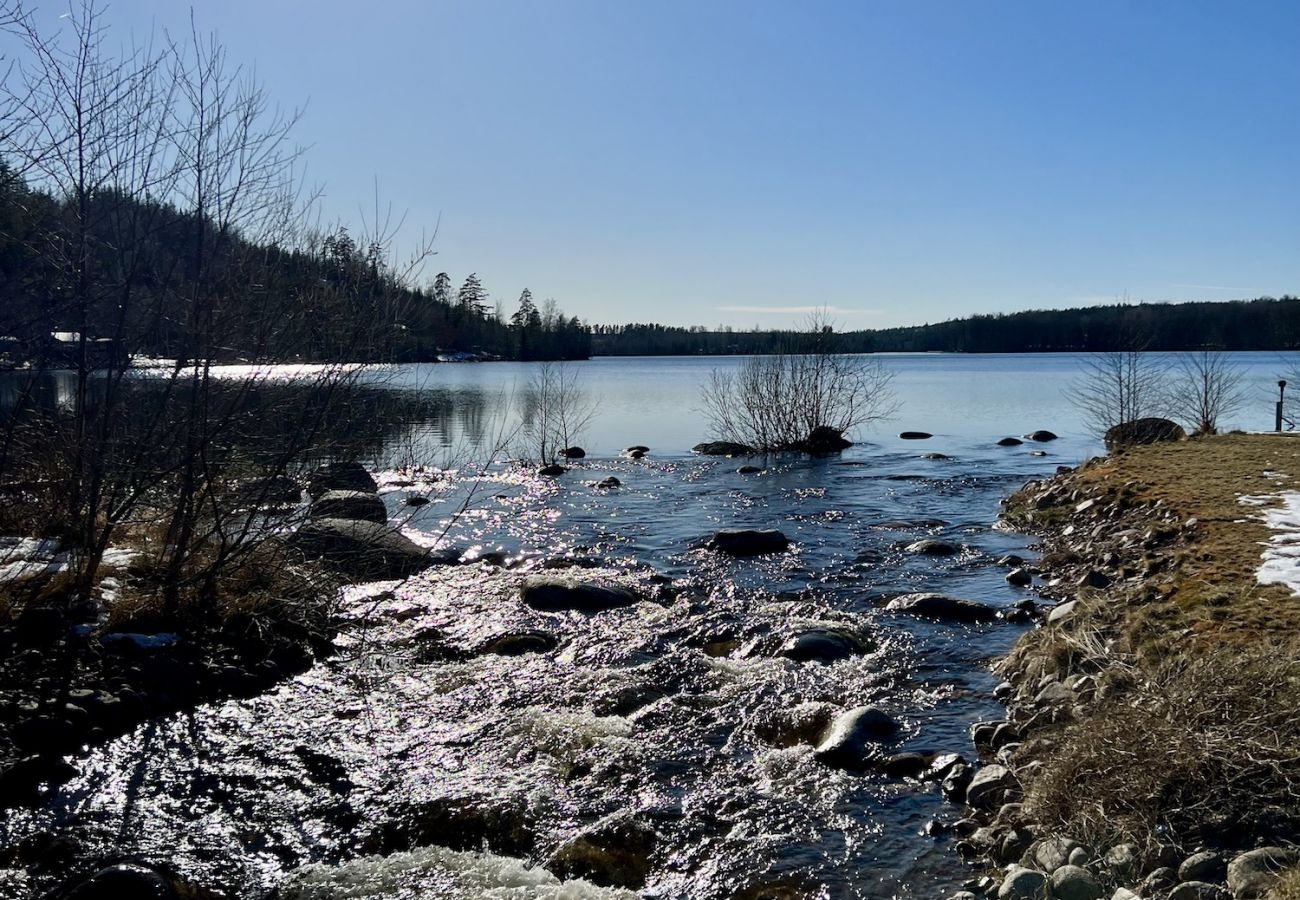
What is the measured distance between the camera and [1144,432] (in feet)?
68.7

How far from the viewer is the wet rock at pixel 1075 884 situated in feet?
14.1

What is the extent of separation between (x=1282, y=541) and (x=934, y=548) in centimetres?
553

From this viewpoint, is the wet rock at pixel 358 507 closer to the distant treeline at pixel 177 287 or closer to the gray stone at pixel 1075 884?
the distant treeline at pixel 177 287

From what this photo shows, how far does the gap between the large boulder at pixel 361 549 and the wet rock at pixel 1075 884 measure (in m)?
8.38

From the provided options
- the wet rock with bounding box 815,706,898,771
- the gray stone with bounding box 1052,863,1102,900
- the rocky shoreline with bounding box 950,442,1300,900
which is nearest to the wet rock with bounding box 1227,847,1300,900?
the rocky shoreline with bounding box 950,442,1300,900

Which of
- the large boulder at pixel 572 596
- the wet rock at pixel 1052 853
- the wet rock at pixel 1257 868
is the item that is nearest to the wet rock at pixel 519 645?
the large boulder at pixel 572 596

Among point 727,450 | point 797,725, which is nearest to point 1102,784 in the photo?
point 797,725

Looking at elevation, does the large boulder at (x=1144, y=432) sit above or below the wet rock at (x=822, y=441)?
above

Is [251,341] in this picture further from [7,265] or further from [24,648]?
[24,648]

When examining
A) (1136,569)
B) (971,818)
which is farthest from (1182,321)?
(971,818)

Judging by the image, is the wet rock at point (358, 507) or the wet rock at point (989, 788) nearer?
the wet rock at point (989, 788)

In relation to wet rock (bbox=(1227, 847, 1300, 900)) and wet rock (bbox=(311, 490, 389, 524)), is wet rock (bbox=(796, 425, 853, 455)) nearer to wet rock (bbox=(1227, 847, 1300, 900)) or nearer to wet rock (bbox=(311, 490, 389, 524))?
wet rock (bbox=(311, 490, 389, 524))

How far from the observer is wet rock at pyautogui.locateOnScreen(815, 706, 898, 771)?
6.62 m

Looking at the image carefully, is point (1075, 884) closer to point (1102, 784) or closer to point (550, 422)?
point (1102, 784)
